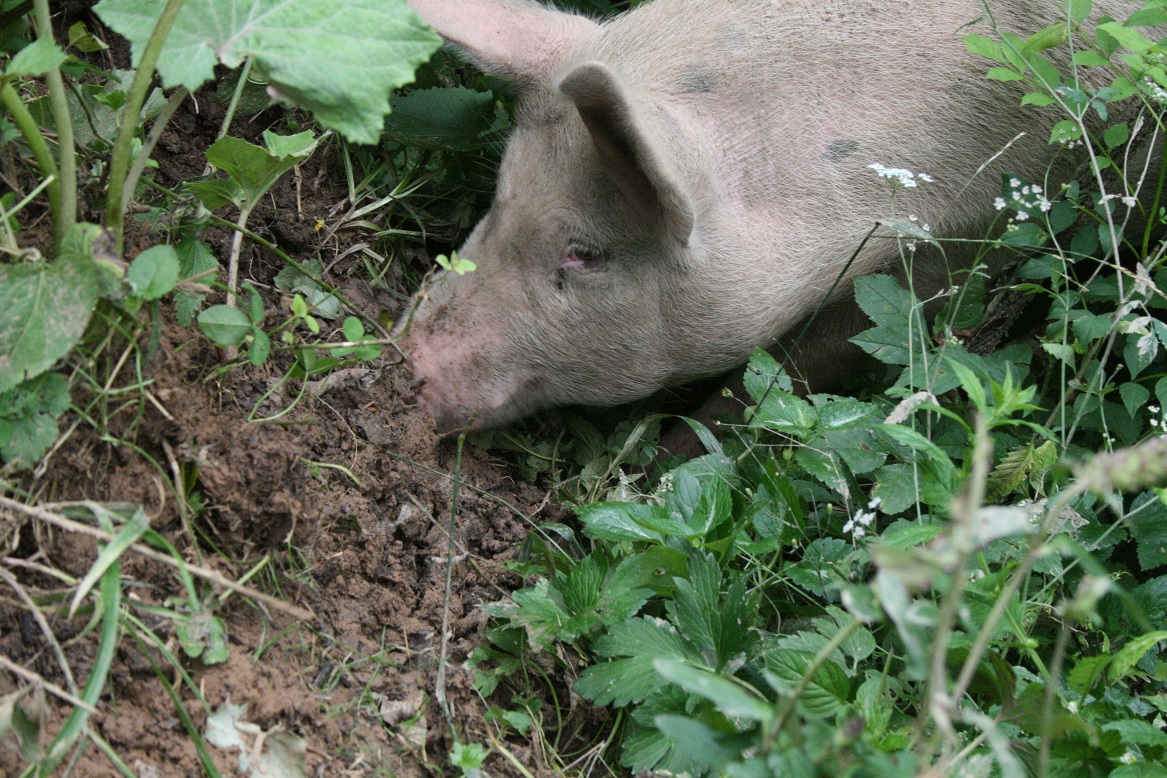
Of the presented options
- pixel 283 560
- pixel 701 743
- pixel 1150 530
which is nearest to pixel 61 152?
pixel 283 560

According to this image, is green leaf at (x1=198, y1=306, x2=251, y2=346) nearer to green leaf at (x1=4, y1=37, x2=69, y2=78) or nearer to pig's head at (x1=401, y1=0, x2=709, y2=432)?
green leaf at (x1=4, y1=37, x2=69, y2=78)

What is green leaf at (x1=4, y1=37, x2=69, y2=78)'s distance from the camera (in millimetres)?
1861

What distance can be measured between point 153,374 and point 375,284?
1.62 metres

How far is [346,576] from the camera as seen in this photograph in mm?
2523

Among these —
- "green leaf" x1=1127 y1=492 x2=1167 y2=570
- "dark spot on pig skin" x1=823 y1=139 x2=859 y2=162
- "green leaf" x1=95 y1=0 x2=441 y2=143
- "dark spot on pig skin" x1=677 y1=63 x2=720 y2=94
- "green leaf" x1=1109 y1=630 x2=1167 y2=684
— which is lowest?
"green leaf" x1=1127 y1=492 x2=1167 y2=570

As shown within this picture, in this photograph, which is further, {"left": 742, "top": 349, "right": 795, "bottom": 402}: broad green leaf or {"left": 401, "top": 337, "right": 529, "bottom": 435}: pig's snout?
{"left": 401, "top": 337, "right": 529, "bottom": 435}: pig's snout

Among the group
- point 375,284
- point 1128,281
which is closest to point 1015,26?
point 1128,281

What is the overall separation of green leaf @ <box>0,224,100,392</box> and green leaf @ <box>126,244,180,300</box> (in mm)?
78

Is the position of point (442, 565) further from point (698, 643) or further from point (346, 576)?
point (698, 643)

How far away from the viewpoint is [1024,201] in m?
3.33

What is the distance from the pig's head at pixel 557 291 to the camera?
11.0 feet

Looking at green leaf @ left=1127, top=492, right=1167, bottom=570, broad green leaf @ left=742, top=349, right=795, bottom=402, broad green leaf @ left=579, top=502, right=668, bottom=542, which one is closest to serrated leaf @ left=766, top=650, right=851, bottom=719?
broad green leaf @ left=579, top=502, right=668, bottom=542

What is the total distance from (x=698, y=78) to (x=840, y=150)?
53cm

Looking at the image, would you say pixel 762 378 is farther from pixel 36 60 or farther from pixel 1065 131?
pixel 36 60
